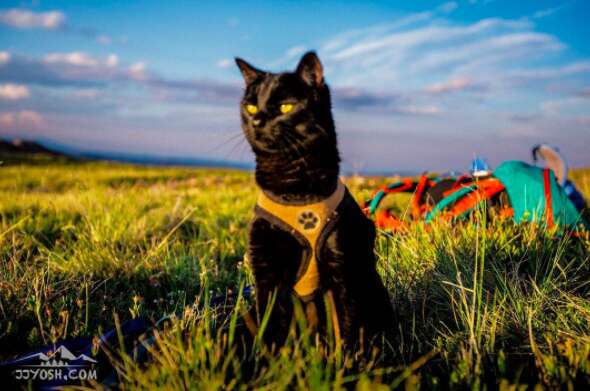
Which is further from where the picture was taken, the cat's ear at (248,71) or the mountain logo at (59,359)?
the cat's ear at (248,71)

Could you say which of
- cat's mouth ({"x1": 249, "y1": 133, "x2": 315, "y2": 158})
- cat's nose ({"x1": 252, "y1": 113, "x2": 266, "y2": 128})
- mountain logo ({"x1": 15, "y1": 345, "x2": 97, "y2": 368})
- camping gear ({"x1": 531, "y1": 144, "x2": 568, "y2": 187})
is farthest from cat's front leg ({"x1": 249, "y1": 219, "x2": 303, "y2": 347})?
camping gear ({"x1": 531, "y1": 144, "x2": 568, "y2": 187})

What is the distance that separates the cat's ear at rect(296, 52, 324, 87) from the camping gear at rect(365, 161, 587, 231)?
2.06 metres

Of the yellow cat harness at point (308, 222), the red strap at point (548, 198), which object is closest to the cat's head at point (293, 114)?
the yellow cat harness at point (308, 222)

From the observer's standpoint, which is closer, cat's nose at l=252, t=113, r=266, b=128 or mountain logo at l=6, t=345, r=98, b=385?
mountain logo at l=6, t=345, r=98, b=385

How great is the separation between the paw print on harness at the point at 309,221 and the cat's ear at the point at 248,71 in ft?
3.10

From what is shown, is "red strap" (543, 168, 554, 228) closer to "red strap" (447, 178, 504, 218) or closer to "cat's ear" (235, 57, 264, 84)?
"red strap" (447, 178, 504, 218)

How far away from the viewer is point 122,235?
431 centimetres

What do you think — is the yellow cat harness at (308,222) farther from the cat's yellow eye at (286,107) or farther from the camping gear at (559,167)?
the camping gear at (559,167)

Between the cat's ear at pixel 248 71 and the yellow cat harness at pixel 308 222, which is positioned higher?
the cat's ear at pixel 248 71

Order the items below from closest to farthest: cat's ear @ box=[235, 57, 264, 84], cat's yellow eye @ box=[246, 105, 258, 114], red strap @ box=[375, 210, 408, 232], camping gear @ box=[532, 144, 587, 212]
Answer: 1. cat's yellow eye @ box=[246, 105, 258, 114]
2. cat's ear @ box=[235, 57, 264, 84]
3. red strap @ box=[375, 210, 408, 232]
4. camping gear @ box=[532, 144, 587, 212]

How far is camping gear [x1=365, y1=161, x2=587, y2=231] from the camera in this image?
410cm

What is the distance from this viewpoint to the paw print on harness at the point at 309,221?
212 cm

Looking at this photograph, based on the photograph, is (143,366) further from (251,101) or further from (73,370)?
(251,101)

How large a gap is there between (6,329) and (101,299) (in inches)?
25.2
